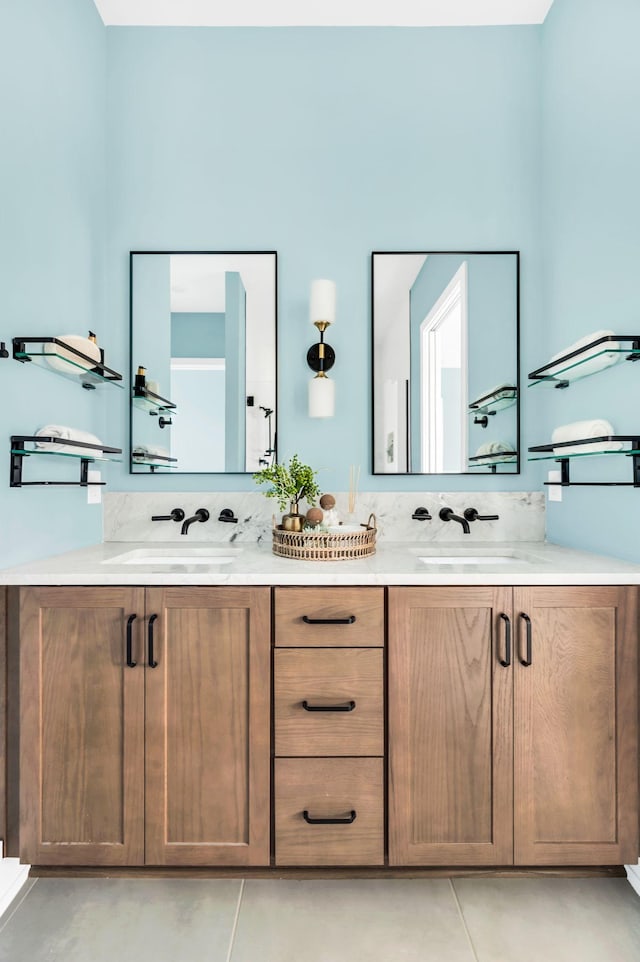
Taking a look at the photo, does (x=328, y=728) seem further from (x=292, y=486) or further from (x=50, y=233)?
(x=50, y=233)

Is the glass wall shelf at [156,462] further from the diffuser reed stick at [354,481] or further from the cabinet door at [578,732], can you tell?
the cabinet door at [578,732]

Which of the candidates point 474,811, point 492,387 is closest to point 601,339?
point 492,387

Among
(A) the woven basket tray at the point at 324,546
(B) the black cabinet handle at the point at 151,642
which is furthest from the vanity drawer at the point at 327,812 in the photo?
(A) the woven basket tray at the point at 324,546

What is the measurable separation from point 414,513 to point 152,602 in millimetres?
1076

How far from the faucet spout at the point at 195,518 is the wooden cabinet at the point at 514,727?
915mm

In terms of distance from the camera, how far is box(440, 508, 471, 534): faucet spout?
210cm

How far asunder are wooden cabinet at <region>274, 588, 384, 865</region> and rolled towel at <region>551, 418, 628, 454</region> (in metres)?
0.81

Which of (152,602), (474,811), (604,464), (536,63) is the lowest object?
(474,811)

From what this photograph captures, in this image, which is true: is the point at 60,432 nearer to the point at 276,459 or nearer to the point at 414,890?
the point at 276,459

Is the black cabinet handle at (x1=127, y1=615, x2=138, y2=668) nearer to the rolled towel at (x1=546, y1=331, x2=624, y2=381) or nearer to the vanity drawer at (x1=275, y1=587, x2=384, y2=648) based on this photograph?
the vanity drawer at (x1=275, y1=587, x2=384, y2=648)

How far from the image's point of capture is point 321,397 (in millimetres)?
2168

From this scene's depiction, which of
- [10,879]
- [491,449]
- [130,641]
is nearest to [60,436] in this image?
[130,641]

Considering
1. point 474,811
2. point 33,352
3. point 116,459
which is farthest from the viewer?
point 116,459

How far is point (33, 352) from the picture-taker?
1707 mm
